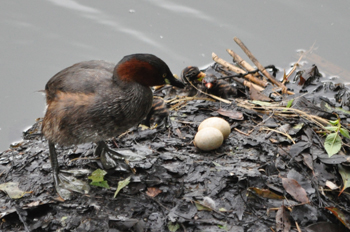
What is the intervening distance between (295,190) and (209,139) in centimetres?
99

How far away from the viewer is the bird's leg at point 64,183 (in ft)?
11.5

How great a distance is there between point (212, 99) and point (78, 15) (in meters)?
3.82

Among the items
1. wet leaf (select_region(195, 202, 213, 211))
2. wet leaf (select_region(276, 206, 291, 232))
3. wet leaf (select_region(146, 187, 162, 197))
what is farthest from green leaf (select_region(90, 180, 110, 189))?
wet leaf (select_region(276, 206, 291, 232))

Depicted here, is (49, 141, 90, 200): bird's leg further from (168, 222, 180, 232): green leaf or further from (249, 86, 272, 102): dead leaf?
(249, 86, 272, 102): dead leaf

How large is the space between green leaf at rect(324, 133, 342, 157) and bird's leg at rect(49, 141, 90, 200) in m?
2.45

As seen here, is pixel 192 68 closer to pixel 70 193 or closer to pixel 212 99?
pixel 212 99

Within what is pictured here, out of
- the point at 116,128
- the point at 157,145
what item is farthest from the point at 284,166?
the point at 116,128

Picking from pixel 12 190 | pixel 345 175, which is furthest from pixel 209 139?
pixel 12 190

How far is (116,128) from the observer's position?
3.40m

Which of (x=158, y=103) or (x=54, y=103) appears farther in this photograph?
(x=158, y=103)

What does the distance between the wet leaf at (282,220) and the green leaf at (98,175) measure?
1725 mm

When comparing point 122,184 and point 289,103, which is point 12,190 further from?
point 289,103

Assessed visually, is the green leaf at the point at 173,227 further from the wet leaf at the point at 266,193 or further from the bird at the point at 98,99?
the bird at the point at 98,99

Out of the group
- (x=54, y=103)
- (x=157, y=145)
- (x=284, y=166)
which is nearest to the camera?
(x=54, y=103)
